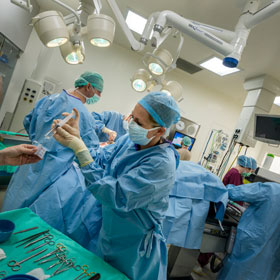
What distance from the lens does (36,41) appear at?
3596 mm

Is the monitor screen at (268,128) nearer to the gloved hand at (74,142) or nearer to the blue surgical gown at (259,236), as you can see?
the blue surgical gown at (259,236)

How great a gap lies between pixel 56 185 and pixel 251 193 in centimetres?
172

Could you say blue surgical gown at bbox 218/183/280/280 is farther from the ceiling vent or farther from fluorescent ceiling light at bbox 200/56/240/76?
the ceiling vent

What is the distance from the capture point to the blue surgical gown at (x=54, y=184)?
130 cm

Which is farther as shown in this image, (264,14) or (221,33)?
(221,33)

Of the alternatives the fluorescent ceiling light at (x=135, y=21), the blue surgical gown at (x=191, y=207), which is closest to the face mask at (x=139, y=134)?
the blue surgical gown at (x=191, y=207)

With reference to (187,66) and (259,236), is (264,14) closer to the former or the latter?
(259,236)

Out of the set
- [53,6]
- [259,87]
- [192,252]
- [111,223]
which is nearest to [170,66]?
[111,223]

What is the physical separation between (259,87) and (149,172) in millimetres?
3163

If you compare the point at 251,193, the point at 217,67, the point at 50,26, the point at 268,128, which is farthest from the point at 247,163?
the point at 50,26

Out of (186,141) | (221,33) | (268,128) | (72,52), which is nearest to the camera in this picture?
(72,52)

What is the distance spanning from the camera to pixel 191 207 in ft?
6.15

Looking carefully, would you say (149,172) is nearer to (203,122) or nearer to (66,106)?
(66,106)

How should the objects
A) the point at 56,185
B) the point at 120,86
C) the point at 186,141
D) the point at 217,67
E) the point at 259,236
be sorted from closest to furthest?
1. the point at 56,185
2. the point at 259,236
3. the point at 217,67
4. the point at 186,141
5. the point at 120,86
